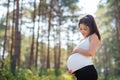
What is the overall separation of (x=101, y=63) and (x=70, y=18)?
30.2 metres

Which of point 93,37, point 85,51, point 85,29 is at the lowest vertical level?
point 85,51

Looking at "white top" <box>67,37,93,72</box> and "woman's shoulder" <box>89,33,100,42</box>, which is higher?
"woman's shoulder" <box>89,33,100,42</box>

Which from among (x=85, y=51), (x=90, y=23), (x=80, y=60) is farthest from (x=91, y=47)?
(x=90, y=23)

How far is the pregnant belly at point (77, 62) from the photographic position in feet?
15.5

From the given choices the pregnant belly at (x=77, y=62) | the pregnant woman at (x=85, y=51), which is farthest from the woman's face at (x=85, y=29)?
the pregnant belly at (x=77, y=62)

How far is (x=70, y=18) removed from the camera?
145 feet

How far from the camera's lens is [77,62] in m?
4.74

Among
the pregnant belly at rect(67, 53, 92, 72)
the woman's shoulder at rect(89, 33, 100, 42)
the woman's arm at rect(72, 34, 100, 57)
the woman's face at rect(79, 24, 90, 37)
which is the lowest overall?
the pregnant belly at rect(67, 53, 92, 72)

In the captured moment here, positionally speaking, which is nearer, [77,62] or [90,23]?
[77,62]

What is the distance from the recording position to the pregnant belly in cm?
472

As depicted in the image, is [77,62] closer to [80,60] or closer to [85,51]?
[80,60]

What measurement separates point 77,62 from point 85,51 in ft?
0.64

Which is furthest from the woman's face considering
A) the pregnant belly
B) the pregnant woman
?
the pregnant belly

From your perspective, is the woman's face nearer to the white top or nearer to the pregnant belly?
the white top
